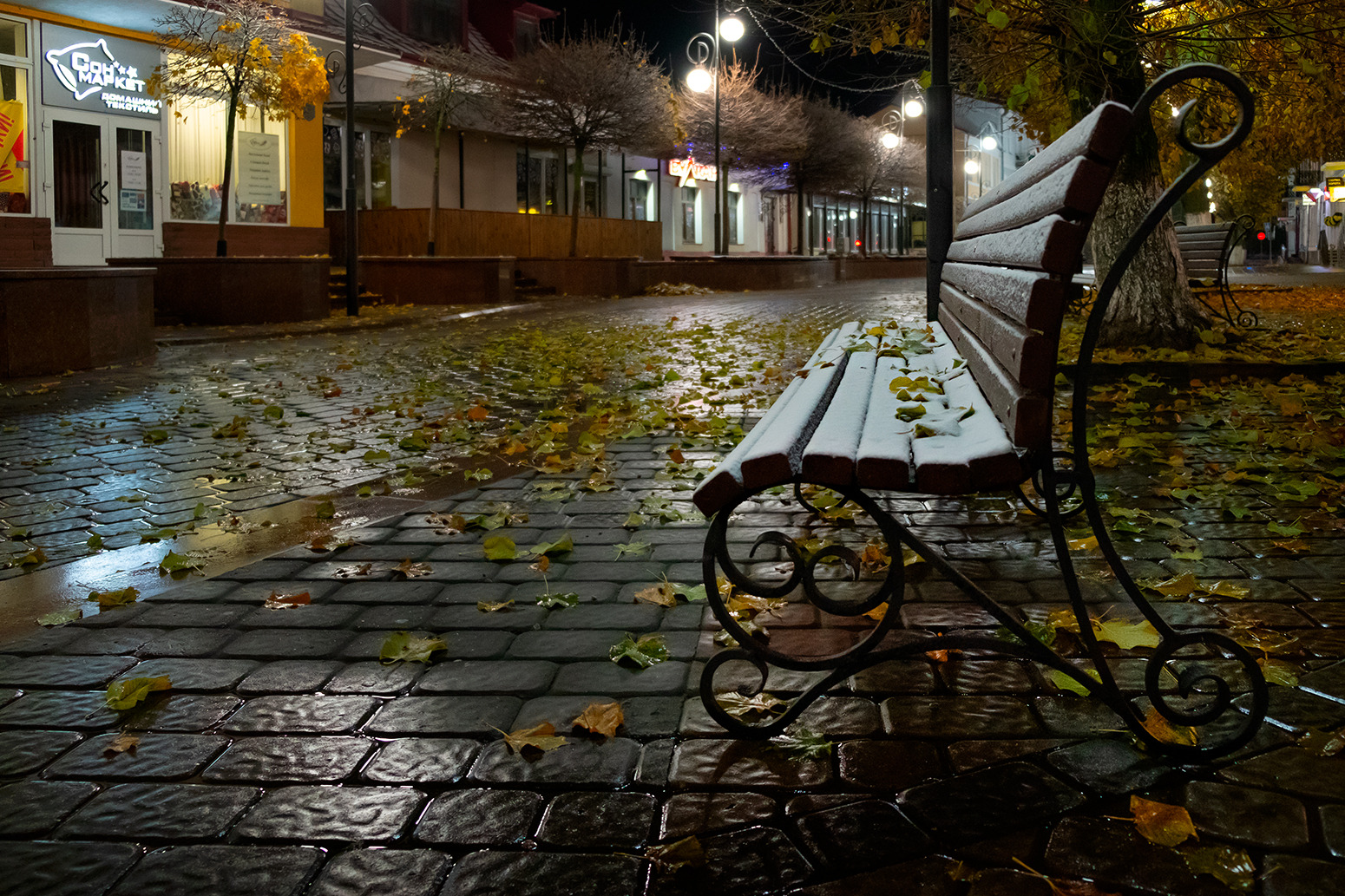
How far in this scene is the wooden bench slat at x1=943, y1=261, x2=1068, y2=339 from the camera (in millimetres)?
2357

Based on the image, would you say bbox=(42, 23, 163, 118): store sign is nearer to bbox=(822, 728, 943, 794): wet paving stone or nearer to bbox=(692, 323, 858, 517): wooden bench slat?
bbox=(692, 323, 858, 517): wooden bench slat

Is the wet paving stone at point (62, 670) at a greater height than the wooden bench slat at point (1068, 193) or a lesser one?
lesser

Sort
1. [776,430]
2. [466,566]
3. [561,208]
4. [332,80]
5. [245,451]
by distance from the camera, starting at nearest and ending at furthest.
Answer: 1. [776,430]
2. [466,566]
3. [245,451]
4. [332,80]
5. [561,208]

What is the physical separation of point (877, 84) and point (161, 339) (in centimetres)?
793

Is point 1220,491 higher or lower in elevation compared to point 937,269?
lower

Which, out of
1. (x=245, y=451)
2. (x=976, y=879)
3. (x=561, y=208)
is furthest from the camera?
(x=561, y=208)

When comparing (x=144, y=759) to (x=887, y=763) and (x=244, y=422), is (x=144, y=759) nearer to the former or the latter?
(x=887, y=763)

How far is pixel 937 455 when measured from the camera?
247cm

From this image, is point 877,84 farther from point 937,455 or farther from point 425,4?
point 425,4

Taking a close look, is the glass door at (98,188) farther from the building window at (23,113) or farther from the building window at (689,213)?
the building window at (689,213)

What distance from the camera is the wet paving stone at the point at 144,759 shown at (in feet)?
7.70

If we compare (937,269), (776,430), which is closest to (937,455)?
(776,430)

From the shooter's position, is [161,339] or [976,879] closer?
[976,879]

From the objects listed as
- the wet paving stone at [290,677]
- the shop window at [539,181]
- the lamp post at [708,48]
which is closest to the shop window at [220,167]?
the lamp post at [708,48]
